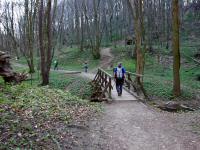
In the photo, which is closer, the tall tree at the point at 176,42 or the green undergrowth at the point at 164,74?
the tall tree at the point at 176,42

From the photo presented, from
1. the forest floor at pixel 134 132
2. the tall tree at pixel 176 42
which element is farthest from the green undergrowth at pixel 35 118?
the tall tree at pixel 176 42

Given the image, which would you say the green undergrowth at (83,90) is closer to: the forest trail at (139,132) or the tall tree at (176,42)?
the tall tree at (176,42)

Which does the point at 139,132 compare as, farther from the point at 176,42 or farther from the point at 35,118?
the point at 176,42

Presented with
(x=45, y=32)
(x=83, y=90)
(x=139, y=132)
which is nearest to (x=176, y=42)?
(x=83, y=90)

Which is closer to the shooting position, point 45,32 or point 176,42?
point 176,42

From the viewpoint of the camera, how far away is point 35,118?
298 inches

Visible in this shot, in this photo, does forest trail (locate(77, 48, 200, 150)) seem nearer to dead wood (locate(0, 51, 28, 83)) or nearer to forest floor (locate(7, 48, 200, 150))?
forest floor (locate(7, 48, 200, 150))

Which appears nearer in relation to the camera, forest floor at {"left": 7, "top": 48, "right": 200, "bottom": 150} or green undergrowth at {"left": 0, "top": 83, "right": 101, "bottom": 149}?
green undergrowth at {"left": 0, "top": 83, "right": 101, "bottom": 149}

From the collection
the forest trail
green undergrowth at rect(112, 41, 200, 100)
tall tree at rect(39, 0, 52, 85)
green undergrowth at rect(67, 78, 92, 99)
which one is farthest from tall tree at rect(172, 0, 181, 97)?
tall tree at rect(39, 0, 52, 85)

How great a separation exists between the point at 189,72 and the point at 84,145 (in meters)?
24.8

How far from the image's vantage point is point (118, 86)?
48.6 ft

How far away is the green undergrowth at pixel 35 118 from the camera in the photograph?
5.89 metres

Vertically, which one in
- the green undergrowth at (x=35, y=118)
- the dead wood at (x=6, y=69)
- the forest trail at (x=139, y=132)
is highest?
the dead wood at (x=6, y=69)

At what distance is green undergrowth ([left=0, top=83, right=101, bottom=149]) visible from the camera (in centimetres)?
589
